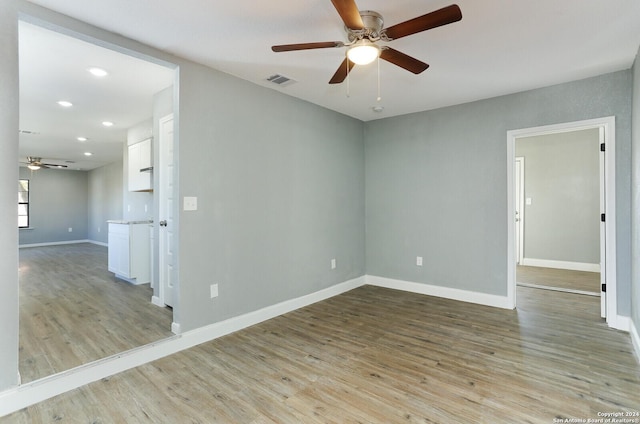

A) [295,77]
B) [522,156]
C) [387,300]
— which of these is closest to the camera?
[295,77]

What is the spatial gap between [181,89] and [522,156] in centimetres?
594

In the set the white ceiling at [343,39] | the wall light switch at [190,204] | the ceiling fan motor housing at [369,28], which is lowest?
the wall light switch at [190,204]

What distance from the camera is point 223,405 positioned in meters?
2.00

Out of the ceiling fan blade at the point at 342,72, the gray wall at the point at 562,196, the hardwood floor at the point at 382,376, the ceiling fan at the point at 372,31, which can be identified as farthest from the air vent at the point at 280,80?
the gray wall at the point at 562,196

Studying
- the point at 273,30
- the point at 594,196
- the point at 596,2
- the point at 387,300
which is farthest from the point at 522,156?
the point at 273,30

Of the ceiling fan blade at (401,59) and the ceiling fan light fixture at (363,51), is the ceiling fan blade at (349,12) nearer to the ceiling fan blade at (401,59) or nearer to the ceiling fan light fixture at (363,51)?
the ceiling fan light fixture at (363,51)

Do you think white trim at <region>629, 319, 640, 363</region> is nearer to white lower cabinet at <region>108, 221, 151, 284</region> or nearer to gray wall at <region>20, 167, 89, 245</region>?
white lower cabinet at <region>108, 221, 151, 284</region>

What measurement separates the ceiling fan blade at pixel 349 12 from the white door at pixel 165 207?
2602 millimetres

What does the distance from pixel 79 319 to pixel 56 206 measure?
876 cm

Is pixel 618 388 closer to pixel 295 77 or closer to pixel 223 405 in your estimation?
pixel 223 405

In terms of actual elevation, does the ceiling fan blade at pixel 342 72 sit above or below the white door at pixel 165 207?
above

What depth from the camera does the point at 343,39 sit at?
2479 mm

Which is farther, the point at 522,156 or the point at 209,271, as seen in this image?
the point at 522,156

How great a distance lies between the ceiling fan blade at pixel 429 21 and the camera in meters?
1.61
